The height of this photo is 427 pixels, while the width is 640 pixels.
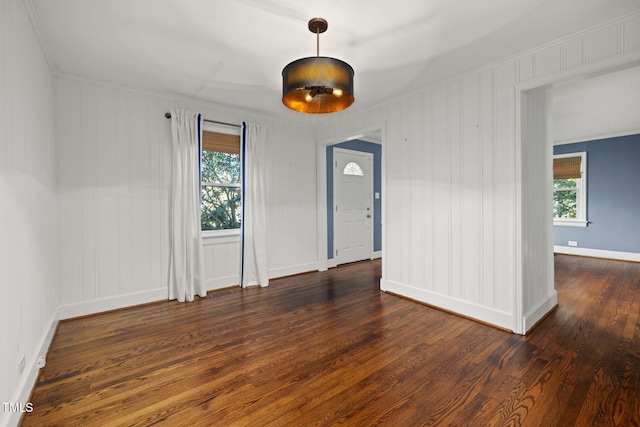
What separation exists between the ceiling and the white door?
2.57m

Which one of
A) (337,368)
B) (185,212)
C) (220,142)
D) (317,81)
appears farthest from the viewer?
(220,142)

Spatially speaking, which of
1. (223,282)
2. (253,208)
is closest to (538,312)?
(253,208)

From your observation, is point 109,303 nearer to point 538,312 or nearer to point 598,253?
point 538,312

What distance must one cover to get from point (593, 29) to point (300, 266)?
4430 mm

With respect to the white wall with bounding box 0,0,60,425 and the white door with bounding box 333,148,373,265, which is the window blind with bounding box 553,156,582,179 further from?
the white wall with bounding box 0,0,60,425

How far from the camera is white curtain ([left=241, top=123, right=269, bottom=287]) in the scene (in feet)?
14.5

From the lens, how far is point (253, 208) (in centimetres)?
447

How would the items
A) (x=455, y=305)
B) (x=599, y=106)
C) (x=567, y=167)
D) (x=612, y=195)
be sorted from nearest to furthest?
(x=455, y=305) < (x=599, y=106) < (x=612, y=195) < (x=567, y=167)

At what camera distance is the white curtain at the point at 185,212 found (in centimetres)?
381

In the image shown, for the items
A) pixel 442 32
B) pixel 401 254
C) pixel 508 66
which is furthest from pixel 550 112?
pixel 401 254

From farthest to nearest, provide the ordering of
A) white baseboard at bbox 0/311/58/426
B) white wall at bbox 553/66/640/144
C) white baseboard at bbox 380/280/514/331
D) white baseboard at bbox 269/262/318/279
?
white baseboard at bbox 269/262/318/279, white wall at bbox 553/66/640/144, white baseboard at bbox 380/280/514/331, white baseboard at bbox 0/311/58/426

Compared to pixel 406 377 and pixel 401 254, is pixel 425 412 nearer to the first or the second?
pixel 406 377

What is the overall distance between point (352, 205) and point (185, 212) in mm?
3245

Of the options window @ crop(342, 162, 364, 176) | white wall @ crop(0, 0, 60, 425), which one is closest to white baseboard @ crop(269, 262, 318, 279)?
window @ crop(342, 162, 364, 176)
